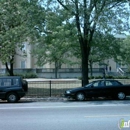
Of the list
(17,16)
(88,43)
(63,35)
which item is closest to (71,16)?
(63,35)

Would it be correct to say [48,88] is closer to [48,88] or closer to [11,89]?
[48,88]

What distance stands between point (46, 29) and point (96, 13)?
4147 mm

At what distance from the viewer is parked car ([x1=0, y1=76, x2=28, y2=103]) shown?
651 inches

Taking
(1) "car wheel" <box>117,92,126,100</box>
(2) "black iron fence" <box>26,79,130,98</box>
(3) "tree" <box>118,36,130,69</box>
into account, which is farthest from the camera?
(3) "tree" <box>118,36,130,69</box>

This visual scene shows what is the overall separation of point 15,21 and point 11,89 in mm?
6499

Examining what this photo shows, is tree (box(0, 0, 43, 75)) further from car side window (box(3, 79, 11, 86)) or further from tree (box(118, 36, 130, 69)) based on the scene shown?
tree (box(118, 36, 130, 69))

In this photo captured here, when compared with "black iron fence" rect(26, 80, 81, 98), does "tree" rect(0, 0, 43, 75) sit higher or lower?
higher

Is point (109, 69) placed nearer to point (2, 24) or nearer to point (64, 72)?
point (64, 72)

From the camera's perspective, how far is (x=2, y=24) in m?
22.1

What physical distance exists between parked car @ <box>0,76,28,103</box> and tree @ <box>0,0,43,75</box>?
3385 mm

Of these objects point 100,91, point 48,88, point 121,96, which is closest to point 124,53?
point 121,96

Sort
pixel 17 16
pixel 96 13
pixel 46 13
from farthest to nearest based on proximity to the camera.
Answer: pixel 17 16 < pixel 46 13 < pixel 96 13

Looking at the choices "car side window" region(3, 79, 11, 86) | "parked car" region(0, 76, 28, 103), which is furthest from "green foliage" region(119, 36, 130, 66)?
"car side window" region(3, 79, 11, 86)

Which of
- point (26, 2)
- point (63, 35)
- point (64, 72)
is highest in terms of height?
point (26, 2)
